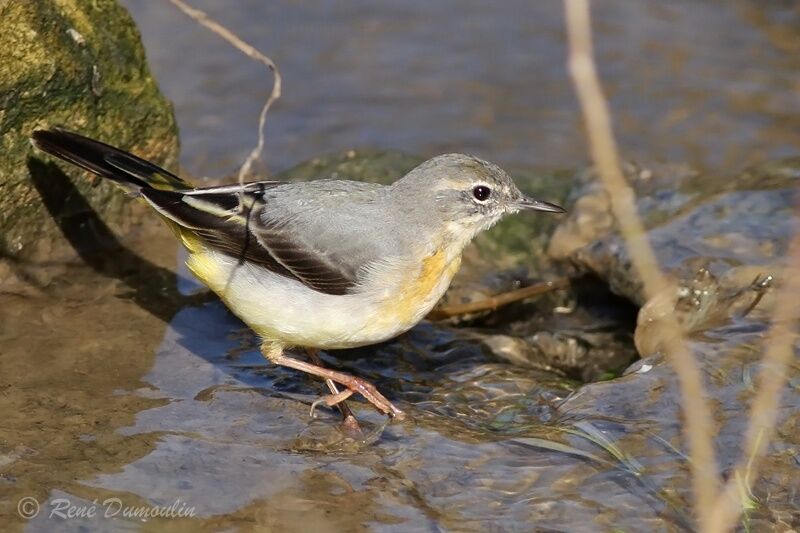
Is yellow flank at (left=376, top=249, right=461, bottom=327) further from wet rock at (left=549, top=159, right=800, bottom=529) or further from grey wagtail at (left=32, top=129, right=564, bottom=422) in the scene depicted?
wet rock at (left=549, top=159, right=800, bottom=529)

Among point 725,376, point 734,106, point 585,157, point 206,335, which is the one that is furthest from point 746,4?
point 206,335

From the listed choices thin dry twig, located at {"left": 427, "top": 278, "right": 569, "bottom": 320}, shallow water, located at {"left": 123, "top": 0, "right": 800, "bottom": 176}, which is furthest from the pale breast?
shallow water, located at {"left": 123, "top": 0, "right": 800, "bottom": 176}

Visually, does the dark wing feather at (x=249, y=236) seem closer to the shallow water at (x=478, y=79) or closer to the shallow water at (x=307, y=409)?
the shallow water at (x=307, y=409)

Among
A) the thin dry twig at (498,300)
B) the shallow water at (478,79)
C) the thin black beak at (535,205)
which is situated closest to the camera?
the thin black beak at (535,205)

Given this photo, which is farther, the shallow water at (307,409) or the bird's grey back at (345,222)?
the bird's grey back at (345,222)

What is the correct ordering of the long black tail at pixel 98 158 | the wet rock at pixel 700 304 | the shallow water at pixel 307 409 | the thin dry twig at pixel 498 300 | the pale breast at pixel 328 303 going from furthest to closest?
the thin dry twig at pixel 498 300 → the long black tail at pixel 98 158 → the pale breast at pixel 328 303 → the wet rock at pixel 700 304 → the shallow water at pixel 307 409

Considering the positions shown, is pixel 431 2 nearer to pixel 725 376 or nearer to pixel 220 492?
pixel 725 376

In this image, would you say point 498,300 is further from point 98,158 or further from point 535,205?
point 98,158

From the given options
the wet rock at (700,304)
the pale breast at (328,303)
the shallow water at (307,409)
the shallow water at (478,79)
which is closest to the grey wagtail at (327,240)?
the pale breast at (328,303)

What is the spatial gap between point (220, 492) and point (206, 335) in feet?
6.55

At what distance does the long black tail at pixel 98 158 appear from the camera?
6.71m

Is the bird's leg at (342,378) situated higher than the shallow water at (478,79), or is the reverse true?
the shallow water at (478,79)

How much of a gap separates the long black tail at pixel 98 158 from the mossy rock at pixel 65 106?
0.33 meters

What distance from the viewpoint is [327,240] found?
21.7ft
